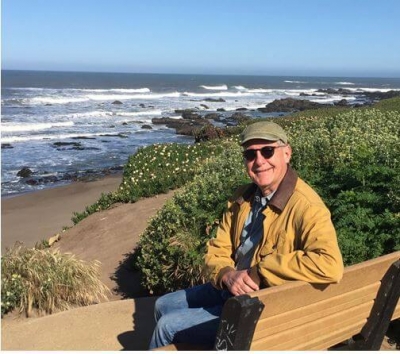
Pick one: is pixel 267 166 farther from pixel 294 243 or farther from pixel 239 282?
pixel 239 282

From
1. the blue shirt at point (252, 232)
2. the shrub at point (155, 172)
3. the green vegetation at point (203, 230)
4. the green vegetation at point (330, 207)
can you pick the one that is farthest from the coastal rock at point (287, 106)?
the blue shirt at point (252, 232)

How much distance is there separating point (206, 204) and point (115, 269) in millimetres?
2154

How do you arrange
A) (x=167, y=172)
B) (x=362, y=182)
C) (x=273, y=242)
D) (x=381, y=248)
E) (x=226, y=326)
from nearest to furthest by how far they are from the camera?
(x=226, y=326)
(x=273, y=242)
(x=381, y=248)
(x=362, y=182)
(x=167, y=172)

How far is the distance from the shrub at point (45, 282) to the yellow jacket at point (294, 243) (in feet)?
9.82

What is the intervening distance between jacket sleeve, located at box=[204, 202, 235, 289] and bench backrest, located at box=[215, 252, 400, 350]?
0.61 m

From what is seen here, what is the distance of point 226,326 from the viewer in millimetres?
2199

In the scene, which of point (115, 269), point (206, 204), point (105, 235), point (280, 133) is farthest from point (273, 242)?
point (105, 235)

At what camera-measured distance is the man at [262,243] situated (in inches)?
102

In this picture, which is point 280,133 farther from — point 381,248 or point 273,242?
point 381,248

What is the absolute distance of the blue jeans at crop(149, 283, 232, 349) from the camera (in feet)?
9.51

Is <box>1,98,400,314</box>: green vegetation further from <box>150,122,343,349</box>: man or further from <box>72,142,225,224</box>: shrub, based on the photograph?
<box>72,142,225,224</box>: shrub

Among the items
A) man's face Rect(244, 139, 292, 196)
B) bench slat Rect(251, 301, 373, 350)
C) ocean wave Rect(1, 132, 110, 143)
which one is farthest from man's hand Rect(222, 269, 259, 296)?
ocean wave Rect(1, 132, 110, 143)

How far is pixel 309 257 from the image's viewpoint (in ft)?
8.34

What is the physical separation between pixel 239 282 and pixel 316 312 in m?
0.43
